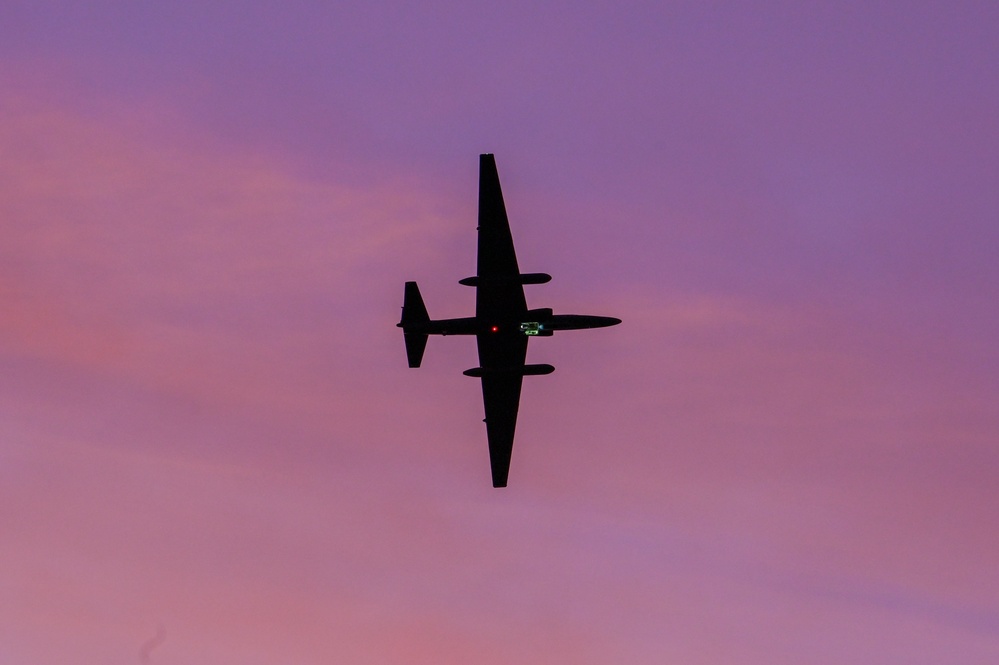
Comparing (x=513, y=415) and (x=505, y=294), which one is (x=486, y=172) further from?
(x=513, y=415)

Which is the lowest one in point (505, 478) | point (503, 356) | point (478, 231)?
point (505, 478)

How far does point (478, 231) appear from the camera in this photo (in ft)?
455

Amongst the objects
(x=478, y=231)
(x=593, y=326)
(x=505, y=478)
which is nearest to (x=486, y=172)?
(x=478, y=231)

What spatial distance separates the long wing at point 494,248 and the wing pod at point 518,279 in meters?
0.30

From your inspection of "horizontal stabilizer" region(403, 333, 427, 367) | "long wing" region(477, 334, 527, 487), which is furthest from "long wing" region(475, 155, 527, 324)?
"horizontal stabilizer" region(403, 333, 427, 367)

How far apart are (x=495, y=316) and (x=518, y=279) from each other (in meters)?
3.53

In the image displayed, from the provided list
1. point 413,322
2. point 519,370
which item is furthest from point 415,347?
point 519,370

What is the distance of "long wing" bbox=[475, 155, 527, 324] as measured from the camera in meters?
138

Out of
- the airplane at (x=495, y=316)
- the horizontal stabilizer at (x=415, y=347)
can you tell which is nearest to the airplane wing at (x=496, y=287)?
the airplane at (x=495, y=316)

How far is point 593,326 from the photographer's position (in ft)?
454

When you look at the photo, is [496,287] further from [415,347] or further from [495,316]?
[415,347]

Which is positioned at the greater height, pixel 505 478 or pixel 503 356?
pixel 503 356

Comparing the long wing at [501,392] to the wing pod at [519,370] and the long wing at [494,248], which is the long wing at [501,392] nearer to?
the wing pod at [519,370]

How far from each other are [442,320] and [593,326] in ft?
38.6
